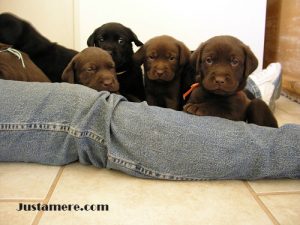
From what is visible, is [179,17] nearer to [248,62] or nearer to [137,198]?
[248,62]

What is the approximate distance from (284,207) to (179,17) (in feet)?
5.44

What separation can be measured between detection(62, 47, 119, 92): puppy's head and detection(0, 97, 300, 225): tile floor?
445 millimetres

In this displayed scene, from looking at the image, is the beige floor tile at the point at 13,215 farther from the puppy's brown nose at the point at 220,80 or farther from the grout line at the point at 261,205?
the puppy's brown nose at the point at 220,80

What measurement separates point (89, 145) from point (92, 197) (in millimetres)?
232

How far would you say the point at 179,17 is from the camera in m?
2.40

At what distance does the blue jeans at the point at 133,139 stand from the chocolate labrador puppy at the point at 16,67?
0.23 metres

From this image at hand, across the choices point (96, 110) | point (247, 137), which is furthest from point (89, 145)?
point (247, 137)

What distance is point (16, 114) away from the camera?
1.28 metres

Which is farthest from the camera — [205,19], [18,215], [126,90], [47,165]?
[205,19]

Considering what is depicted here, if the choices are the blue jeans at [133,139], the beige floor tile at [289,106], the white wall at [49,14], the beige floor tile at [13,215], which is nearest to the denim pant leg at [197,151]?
the blue jeans at [133,139]

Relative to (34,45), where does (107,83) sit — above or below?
below

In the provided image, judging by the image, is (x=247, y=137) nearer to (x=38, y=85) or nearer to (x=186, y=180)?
(x=186, y=180)

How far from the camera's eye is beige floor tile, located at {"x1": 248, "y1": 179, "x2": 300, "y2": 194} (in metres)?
1.15

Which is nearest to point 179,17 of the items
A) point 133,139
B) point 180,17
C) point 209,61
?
point 180,17
